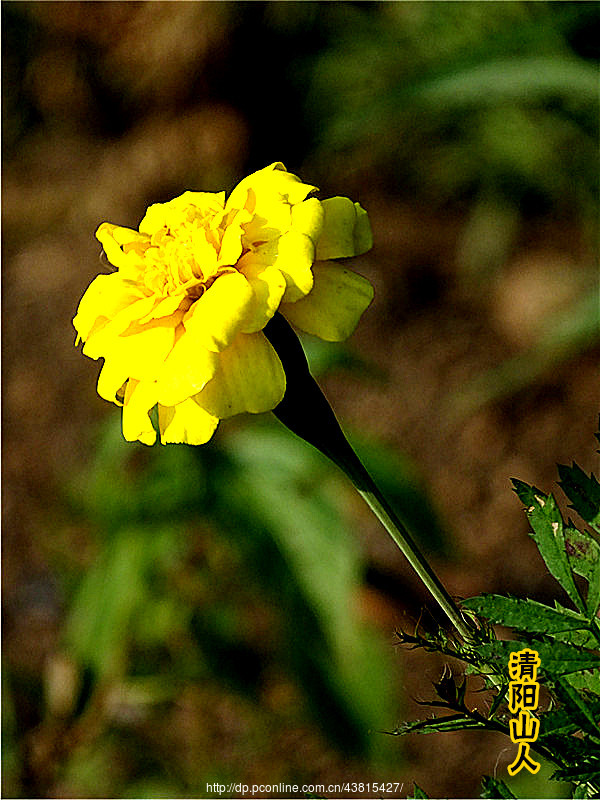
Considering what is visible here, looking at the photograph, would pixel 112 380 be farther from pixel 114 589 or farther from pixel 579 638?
pixel 114 589

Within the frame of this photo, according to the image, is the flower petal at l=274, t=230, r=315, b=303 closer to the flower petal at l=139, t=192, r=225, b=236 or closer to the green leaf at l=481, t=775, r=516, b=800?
the flower petal at l=139, t=192, r=225, b=236

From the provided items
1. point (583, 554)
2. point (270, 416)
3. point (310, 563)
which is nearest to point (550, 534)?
point (583, 554)

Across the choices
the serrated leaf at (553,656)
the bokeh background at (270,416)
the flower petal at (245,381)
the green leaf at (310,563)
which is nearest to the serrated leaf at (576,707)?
the serrated leaf at (553,656)

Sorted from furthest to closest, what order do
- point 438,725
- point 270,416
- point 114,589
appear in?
point 270,416 < point 114,589 < point 438,725

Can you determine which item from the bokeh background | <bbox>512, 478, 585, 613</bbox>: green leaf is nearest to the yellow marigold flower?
<bbox>512, 478, 585, 613</bbox>: green leaf

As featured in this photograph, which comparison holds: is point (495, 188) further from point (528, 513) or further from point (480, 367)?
point (528, 513)

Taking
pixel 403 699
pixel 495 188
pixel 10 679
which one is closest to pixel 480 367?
pixel 495 188

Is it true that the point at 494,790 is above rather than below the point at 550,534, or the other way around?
below
